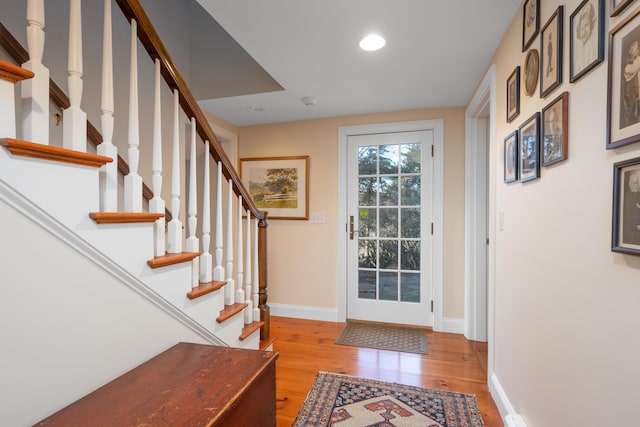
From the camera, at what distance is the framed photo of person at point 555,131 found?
3.68 ft

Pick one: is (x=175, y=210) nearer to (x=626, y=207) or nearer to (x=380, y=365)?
(x=626, y=207)

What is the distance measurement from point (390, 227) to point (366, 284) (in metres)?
0.65

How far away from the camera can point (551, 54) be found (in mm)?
1229

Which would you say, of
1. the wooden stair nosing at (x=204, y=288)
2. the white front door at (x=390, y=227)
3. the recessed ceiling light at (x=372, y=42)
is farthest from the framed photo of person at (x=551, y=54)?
the white front door at (x=390, y=227)

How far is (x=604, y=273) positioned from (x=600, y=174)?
291 millimetres

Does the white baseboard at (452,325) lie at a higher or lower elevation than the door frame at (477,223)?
lower

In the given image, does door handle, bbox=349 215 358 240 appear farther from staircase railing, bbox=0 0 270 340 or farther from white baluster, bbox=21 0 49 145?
white baluster, bbox=21 0 49 145

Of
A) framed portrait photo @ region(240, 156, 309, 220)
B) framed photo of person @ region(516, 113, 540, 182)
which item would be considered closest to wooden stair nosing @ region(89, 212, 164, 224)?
framed photo of person @ region(516, 113, 540, 182)

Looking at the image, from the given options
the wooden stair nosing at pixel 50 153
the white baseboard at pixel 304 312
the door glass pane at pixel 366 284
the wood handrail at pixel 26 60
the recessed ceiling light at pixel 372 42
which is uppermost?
the recessed ceiling light at pixel 372 42

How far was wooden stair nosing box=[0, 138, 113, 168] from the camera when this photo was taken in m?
0.72

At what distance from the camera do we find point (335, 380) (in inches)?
84.3

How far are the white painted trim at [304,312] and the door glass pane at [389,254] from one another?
29.0 inches

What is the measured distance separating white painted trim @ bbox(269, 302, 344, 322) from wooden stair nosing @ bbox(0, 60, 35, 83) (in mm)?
3040

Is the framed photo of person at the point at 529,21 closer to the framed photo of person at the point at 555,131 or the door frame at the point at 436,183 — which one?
the framed photo of person at the point at 555,131
